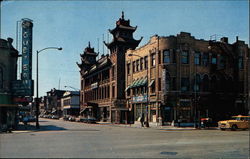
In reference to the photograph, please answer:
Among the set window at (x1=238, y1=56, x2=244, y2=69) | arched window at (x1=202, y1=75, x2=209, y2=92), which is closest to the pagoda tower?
arched window at (x1=202, y1=75, x2=209, y2=92)

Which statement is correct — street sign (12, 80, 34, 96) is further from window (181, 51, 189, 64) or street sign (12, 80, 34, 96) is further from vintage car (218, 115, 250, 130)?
vintage car (218, 115, 250, 130)

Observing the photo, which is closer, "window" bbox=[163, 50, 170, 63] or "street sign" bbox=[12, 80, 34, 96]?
"street sign" bbox=[12, 80, 34, 96]

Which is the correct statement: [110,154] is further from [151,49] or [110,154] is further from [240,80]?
[240,80]

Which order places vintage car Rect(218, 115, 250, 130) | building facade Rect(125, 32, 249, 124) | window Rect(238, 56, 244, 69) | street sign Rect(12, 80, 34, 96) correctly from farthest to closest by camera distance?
1. window Rect(238, 56, 244, 69)
2. building facade Rect(125, 32, 249, 124)
3. street sign Rect(12, 80, 34, 96)
4. vintage car Rect(218, 115, 250, 130)

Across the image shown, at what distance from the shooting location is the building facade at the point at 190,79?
40.9 meters

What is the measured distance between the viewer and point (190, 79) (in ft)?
138

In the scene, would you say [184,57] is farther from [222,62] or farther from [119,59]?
[119,59]

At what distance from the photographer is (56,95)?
429ft

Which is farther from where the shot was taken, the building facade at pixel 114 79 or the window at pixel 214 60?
the building facade at pixel 114 79

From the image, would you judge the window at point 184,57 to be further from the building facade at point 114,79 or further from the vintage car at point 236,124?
the building facade at point 114,79

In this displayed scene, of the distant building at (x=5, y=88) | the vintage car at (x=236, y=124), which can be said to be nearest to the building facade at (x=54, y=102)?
the distant building at (x=5, y=88)

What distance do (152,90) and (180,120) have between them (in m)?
7.06

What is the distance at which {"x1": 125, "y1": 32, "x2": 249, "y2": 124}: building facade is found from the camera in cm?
4091

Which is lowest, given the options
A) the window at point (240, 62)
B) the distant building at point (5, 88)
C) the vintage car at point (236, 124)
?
the vintage car at point (236, 124)
